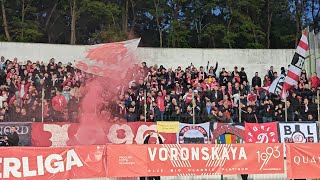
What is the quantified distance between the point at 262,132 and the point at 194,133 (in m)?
2.71

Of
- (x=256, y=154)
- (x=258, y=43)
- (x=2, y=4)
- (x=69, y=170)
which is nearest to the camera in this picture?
(x=69, y=170)

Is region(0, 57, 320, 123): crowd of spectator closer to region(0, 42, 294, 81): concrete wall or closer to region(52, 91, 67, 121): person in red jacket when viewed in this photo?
region(52, 91, 67, 121): person in red jacket

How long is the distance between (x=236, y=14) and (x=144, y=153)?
32009 millimetres

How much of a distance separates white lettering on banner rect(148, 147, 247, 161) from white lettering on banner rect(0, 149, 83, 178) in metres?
2.22

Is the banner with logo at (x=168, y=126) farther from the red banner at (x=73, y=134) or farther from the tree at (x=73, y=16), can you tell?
the tree at (x=73, y=16)

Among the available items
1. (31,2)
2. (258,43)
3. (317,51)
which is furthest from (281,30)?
(31,2)

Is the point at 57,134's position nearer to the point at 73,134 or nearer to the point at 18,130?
the point at 73,134

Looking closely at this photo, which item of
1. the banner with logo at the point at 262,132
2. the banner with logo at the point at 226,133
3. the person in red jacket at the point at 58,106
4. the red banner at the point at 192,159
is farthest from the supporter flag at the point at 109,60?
the red banner at the point at 192,159

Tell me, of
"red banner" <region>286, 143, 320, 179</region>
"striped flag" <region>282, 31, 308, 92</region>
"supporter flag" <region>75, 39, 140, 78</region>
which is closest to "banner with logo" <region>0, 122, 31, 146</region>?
"supporter flag" <region>75, 39, 140, 78</region>

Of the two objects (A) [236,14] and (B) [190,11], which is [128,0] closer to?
(B) [190,11]

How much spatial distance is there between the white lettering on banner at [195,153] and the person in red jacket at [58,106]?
5657mm

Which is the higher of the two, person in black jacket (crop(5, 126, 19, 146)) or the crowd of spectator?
the crowd of spectator

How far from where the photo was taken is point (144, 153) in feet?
47.3

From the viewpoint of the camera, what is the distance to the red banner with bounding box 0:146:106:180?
13.1 m
